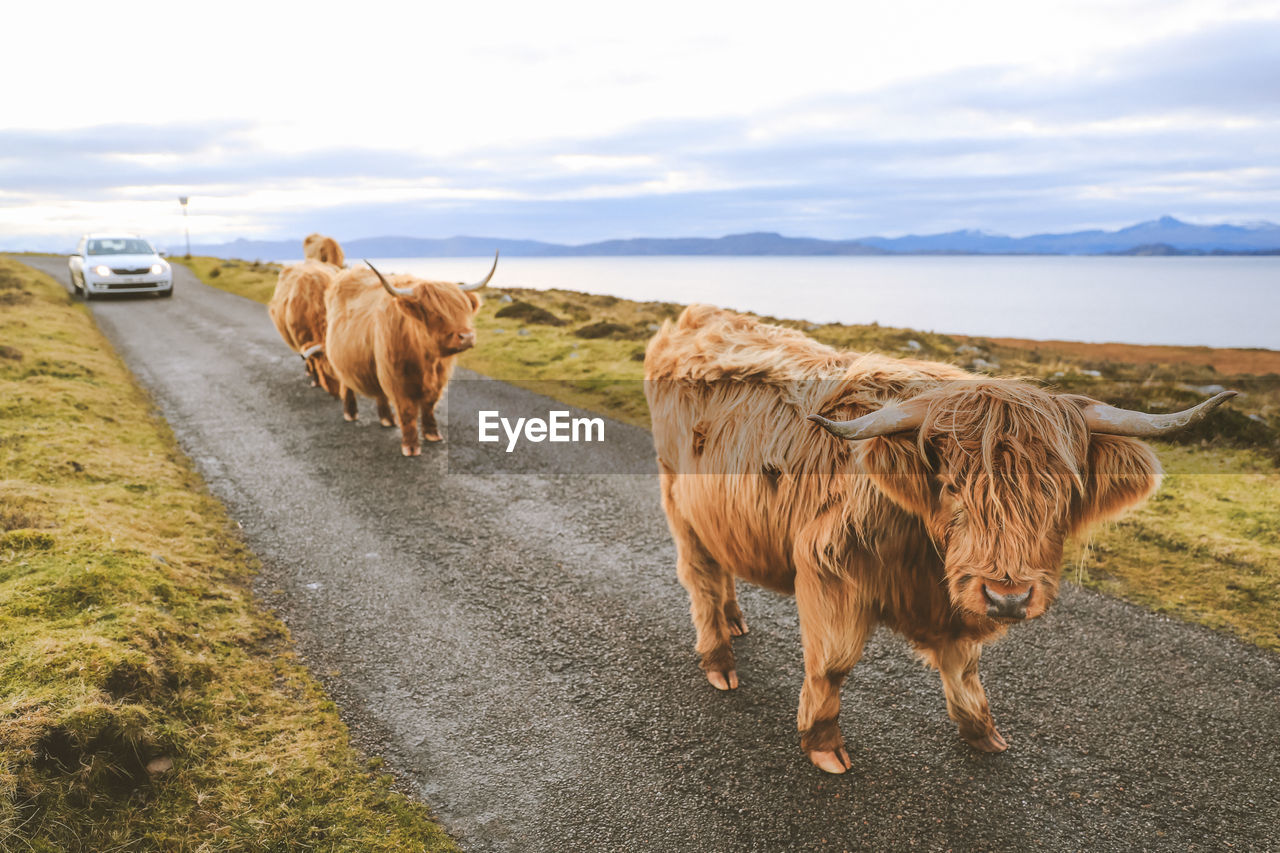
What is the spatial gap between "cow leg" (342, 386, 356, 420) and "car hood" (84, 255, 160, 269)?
47.3ft

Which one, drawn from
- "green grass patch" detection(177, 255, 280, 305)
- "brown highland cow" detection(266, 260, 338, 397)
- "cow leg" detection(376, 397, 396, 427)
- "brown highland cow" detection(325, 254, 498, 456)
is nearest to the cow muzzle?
"brown highland cow" detection(325, 254, 498, 456)

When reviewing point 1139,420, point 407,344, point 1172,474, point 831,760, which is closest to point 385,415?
point 407,344

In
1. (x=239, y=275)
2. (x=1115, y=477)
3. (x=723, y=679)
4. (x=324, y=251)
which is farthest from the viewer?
(x=239, y=275)

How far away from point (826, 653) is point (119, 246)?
23815 mm

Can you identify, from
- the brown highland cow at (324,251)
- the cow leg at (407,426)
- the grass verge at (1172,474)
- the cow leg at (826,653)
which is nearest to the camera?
the cow leg at (826,653)

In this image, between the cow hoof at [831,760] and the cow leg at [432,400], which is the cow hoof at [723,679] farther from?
the cow leg at [432,400]

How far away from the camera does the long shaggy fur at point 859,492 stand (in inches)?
91.6

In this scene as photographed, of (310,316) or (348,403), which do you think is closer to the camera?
(348,403)

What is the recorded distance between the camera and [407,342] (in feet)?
26.1

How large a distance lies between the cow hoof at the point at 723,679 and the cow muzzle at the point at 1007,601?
200 centimetres

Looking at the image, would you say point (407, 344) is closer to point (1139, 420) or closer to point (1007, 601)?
point (1007, 601)

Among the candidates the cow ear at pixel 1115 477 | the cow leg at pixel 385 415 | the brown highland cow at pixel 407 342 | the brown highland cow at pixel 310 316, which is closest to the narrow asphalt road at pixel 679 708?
the cow ear at pixel 1115 477

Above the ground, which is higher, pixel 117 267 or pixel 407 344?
pixel 117 267

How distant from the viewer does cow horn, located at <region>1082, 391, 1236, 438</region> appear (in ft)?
6.98
